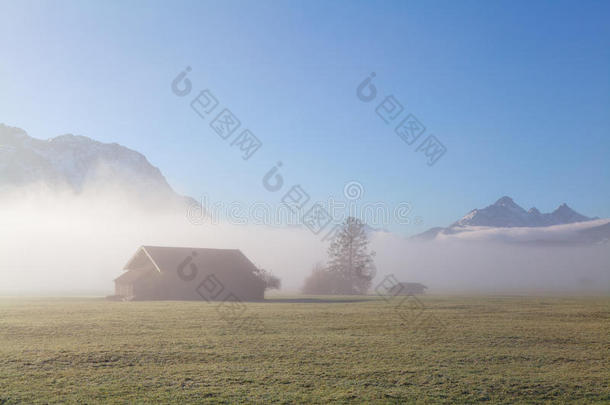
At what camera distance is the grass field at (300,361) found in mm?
13266

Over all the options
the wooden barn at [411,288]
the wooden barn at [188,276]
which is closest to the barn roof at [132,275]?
the wooden barn at [188,276]

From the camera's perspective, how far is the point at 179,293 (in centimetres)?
5478

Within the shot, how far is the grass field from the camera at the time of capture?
43.5 feet

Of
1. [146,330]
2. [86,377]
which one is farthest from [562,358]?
[146,330]

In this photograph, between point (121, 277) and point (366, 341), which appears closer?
point (366, 341)

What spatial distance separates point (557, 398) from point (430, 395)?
12.1 feet

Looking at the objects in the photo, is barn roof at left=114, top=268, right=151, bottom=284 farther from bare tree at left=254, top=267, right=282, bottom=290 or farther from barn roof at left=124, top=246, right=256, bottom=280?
bare tree at left=254, top=267, right=282, bottom=290

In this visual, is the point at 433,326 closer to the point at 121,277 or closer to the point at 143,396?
the point at 143,396

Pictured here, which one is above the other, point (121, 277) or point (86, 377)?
point (121, 277)

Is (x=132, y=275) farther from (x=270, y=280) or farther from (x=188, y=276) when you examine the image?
(x=270, y=280)

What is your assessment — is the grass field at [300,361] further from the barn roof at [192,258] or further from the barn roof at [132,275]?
the barn roof at [192,258]

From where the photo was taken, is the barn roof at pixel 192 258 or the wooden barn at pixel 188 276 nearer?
the wooden barn at pixel 188 276

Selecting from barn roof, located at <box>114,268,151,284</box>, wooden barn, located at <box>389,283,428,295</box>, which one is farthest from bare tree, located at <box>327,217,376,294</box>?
barn roof, located at <box>114,268,151,284</box>

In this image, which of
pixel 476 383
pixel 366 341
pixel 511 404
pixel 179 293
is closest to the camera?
pixel 511 404
